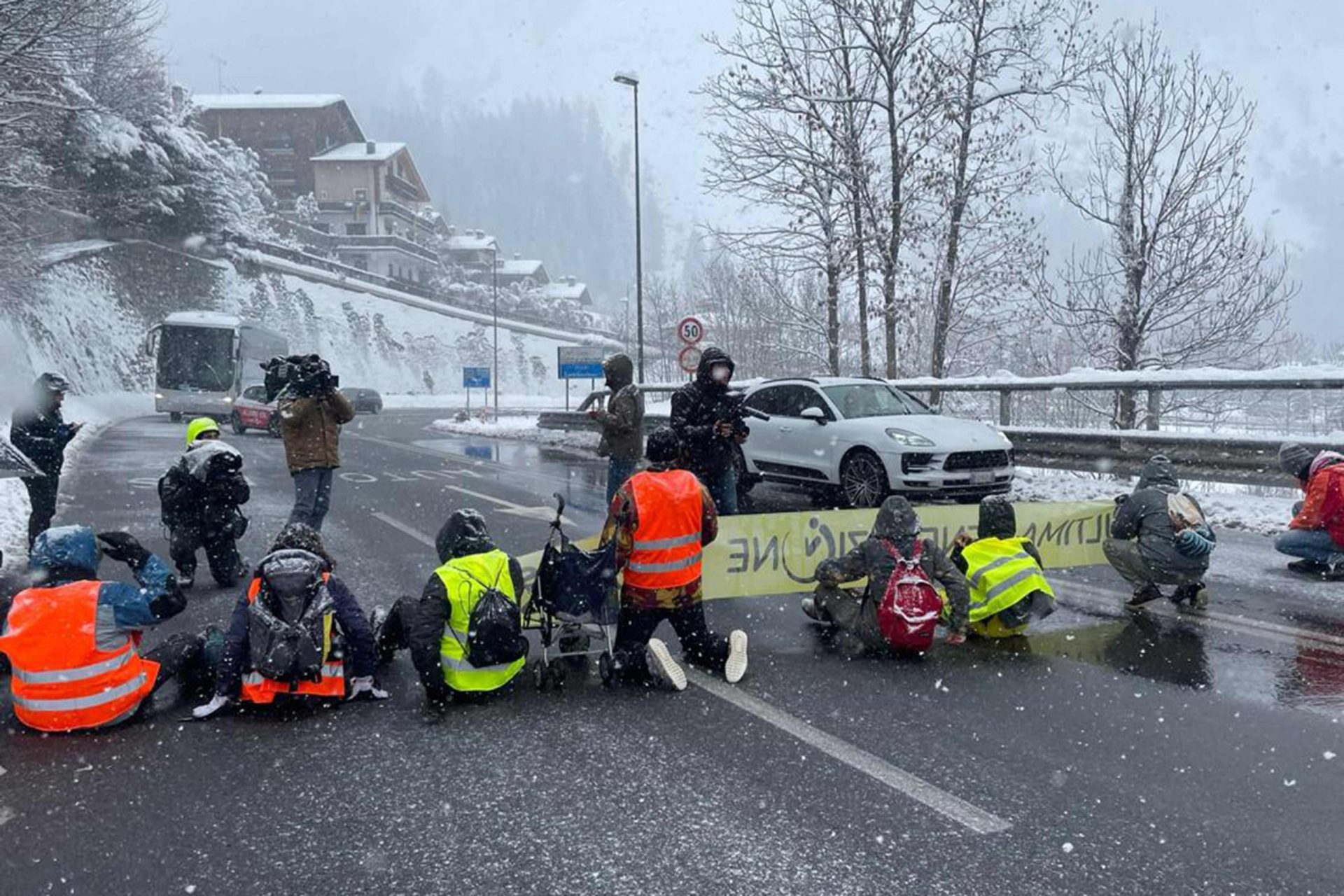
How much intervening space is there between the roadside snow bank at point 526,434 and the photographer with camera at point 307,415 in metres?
12.5

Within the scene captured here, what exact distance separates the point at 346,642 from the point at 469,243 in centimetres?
10832

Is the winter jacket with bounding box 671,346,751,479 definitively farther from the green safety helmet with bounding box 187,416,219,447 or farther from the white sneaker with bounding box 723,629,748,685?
the green safety helmet with bounding box 187,416,219,447

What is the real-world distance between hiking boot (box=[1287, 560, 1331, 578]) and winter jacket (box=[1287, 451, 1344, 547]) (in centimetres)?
23

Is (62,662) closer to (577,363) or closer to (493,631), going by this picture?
(493,631)

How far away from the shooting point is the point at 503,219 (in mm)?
186875

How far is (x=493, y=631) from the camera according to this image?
487 cm

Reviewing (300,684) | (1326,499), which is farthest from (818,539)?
(1326,499)

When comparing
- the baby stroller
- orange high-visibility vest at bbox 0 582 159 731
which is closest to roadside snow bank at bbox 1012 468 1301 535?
the baby stroller

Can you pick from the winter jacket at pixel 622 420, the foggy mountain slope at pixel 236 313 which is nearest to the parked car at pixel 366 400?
the foggy mountain slope at pixel 236 313

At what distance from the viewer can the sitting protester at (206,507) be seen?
772 cm

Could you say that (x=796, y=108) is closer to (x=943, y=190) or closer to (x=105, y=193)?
(x=943, y=190)

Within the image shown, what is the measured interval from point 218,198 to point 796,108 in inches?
1876

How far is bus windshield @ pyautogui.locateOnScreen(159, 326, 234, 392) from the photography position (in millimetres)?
33000

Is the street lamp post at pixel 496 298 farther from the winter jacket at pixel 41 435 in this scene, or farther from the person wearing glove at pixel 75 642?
the person wearing glove at pixel 75 642
